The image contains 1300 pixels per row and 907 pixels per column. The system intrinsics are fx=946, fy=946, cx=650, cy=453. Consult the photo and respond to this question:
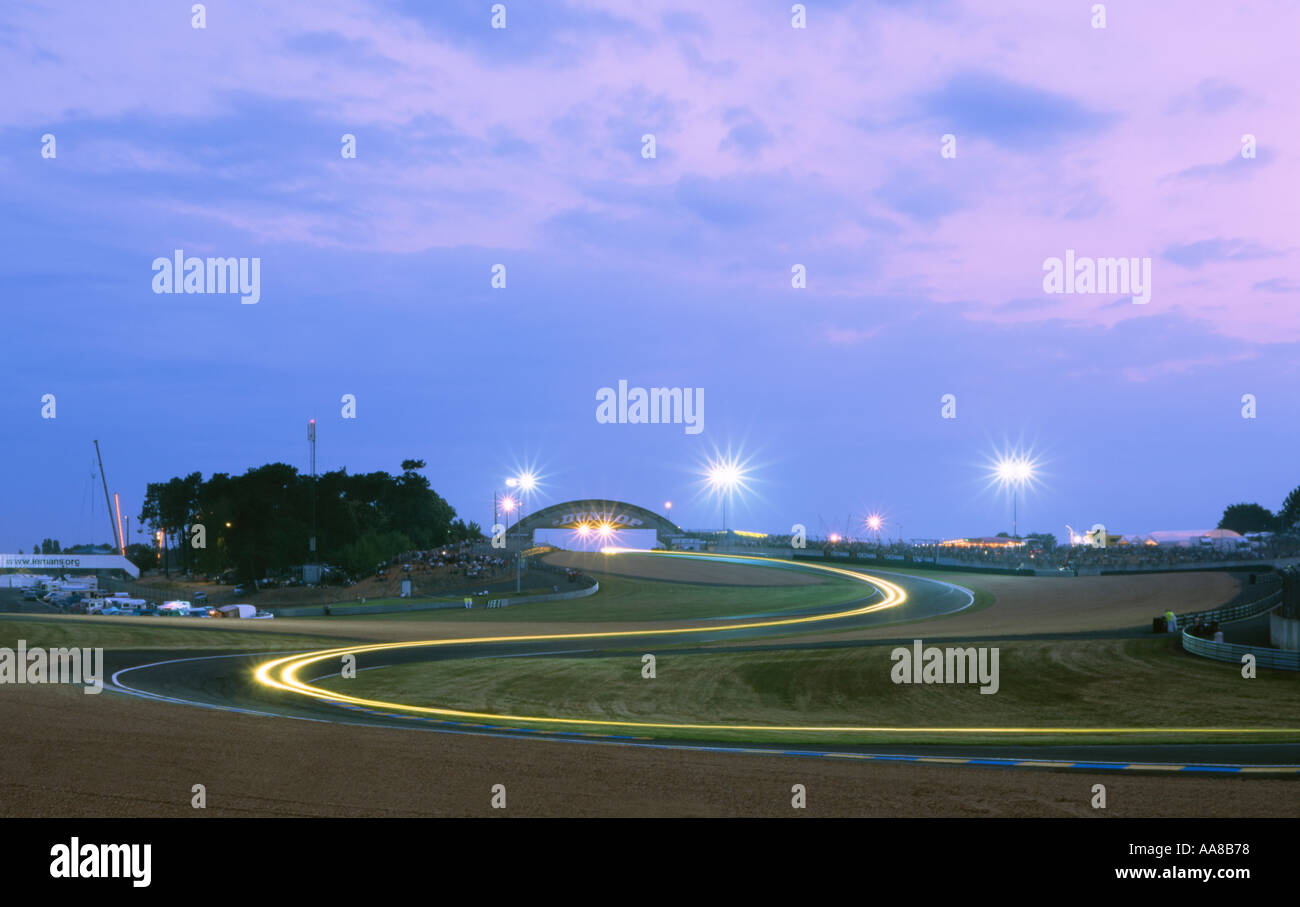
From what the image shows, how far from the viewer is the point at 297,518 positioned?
110250 mm

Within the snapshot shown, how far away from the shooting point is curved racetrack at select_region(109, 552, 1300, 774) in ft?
47.5

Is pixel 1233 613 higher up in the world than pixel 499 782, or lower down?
lower down

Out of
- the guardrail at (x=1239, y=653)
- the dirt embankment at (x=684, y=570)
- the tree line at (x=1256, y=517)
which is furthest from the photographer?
the tree line at (x=1256, y=517)

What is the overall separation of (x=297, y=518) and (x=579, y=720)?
9590 cm

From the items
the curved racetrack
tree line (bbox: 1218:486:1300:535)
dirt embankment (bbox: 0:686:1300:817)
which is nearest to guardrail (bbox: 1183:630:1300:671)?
the curved racetrack

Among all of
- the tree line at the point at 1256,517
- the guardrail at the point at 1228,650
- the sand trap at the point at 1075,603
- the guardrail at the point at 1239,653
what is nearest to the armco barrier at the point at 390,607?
the sand trap at the point at 1075,603

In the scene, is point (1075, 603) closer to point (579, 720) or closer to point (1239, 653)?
point (1239, 653)

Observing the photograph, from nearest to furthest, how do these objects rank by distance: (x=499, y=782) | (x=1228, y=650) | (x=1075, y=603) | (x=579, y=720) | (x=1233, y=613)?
(x=499, y=782) → (x=579, y=720) → (x=1228, y=650) → (x=1233, y=613) → (x=1075, y=603)

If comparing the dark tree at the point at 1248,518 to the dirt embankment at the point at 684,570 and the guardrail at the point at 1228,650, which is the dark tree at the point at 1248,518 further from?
the guardrail at the point at 1228,650

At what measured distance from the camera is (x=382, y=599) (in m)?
70.9

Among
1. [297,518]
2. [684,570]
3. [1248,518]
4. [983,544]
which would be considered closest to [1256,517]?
[1248,518]

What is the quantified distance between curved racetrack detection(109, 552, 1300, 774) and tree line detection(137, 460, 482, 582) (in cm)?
4457

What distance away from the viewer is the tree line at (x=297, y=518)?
342ft

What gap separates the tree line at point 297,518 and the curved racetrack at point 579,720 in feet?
146
